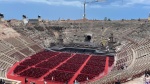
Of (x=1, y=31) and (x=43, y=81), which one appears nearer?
(x=43, y=81)

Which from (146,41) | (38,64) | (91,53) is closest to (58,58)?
(38,64)

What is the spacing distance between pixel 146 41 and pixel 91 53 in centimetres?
1962

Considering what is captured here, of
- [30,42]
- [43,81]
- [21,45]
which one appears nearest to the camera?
[43,81]

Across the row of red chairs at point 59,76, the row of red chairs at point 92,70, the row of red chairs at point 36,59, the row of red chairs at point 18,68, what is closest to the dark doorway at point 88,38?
the row of red chairs at point 36,59

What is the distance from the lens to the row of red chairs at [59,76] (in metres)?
47.7

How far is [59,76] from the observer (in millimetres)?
49625

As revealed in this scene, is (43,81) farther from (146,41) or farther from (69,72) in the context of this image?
(146,41)

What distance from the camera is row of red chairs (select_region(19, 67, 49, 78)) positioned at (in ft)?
167

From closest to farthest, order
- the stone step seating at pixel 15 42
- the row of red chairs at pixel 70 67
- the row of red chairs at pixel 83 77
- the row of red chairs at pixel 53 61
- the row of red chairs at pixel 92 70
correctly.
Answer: the row of red chairs at pixel 83 77 < the row of red chairs at pixel 92 70 < the row of red chairs at pixel 70 67 < the row of red chairs at pixel 53 61 < the stone step seating at pixel 15 42

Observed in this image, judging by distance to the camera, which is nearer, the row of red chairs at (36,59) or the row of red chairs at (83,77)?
the row of red chairs at (83,77)

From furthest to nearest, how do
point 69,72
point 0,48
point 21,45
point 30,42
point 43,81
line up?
point 30,42 → point 21,45 → point 0,48 → point 69,72 → point 43,81

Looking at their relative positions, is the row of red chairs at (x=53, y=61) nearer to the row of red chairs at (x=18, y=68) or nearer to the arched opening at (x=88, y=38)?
the row of red chairs at (x=18, y=68)

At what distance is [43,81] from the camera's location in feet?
153

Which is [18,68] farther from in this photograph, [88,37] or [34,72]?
[88,37]
